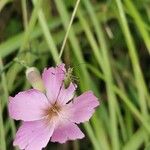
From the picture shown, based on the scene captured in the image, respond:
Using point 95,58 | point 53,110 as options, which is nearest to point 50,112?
point 53,110

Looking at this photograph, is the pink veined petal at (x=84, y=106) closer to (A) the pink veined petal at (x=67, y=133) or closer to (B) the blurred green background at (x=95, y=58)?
(A) the pink veined petal at (x=67, y=133)

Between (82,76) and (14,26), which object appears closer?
(82,76)

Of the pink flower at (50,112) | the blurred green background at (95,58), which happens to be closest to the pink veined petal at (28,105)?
the pink flower at (50,112)

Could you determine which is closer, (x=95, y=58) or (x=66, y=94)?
(x=66, y=94)

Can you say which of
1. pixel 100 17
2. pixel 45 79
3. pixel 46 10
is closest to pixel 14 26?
pixel 46 10

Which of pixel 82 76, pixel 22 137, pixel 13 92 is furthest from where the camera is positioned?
pixel 13 92

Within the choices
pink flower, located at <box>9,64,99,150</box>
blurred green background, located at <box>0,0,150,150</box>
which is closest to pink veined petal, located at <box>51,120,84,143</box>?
pink flower, located at <box>9,64,99,150</box>

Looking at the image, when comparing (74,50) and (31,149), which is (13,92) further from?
(31,149)

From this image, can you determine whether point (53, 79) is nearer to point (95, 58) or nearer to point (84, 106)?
point (84, 106)
